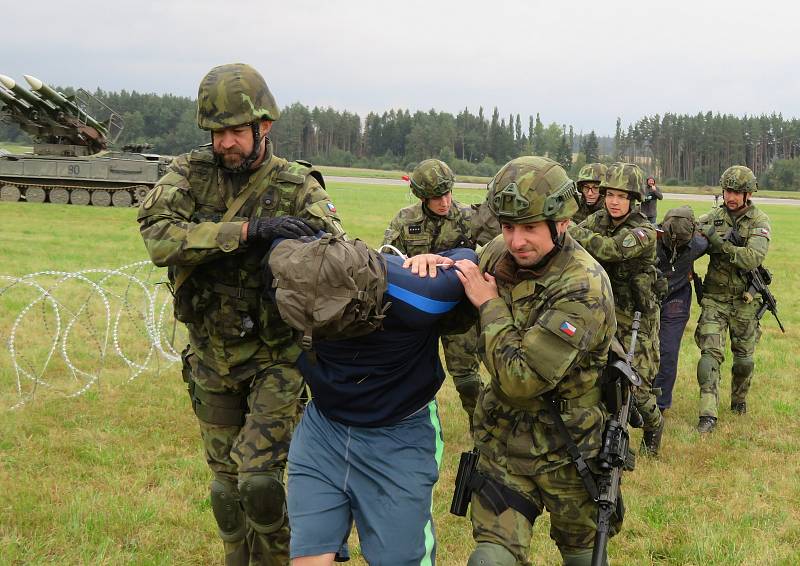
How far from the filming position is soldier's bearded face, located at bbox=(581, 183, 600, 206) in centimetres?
820

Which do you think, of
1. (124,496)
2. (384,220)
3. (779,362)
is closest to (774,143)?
(384,220)

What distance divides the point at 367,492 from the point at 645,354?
4.49 meters

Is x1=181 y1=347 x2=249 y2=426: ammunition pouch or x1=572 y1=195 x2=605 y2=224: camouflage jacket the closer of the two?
x1=181 y1=347 x2=249 y2=426: ammunition pouch

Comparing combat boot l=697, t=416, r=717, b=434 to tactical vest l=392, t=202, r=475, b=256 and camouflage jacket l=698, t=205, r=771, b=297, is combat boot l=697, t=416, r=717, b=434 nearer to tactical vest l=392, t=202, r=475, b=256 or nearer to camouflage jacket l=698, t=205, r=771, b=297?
camouflage jacket l=698, t=205, r=771, b=297

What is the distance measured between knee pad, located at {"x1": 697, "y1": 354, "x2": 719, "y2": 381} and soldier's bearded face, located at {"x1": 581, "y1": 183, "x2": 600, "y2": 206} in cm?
211

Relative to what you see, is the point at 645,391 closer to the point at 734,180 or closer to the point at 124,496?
the point at 734,180

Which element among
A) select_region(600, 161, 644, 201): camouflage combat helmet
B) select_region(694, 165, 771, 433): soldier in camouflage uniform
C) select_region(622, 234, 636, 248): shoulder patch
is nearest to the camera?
select_region(622, 234, 636, 248): shoulder patch

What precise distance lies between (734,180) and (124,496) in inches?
265

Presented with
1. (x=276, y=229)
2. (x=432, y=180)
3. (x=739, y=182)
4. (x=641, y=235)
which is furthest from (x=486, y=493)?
(x=739, y=182)

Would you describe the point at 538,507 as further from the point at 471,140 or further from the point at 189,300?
the point at 471,140

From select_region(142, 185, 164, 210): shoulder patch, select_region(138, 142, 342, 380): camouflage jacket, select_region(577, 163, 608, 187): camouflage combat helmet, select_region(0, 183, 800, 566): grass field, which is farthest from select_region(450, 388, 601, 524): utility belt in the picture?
select_region(577, 163, 608, 187): camouflage combat helmet

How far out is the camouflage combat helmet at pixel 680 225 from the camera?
318 inches

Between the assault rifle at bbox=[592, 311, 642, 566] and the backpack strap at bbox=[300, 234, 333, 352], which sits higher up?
the backpack strap at bbox=[300, 234, 333, 352]

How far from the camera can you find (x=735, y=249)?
333 inches
